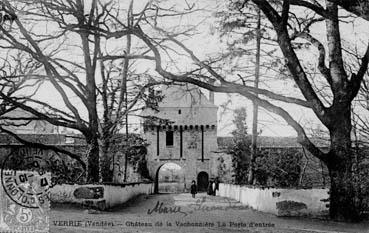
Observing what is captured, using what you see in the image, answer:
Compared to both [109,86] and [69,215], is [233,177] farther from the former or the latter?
[69,215]

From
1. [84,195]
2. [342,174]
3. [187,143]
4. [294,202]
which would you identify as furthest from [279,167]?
[342,174]

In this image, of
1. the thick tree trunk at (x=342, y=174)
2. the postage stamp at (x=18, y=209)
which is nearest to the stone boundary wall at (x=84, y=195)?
the postage stamp at (x=18, y=209)

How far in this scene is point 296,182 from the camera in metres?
33.2

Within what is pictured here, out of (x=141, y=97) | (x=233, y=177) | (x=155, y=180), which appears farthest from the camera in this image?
(x=155, y=180)


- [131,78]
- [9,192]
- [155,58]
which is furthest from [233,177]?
[9,192]

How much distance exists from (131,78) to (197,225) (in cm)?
1095

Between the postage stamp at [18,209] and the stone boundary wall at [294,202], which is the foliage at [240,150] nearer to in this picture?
the stone boundary wall at [294,202]

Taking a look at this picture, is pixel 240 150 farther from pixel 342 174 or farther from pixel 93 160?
pixel 342 174

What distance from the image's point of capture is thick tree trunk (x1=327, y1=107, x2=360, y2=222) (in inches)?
493

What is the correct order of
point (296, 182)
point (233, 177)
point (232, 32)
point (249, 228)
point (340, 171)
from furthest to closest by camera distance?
point (233, 177) → point (296, 182) → point (232, 32) → point (340, 171) → point (249, 228)

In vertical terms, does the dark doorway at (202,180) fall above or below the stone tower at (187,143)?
below

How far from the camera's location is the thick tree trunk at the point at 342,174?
12.5 metres

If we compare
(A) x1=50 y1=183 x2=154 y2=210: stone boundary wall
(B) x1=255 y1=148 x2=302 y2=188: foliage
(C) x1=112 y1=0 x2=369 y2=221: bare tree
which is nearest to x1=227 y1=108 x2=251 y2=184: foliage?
(B) x1=255 y1=148 x2=302 y2=188: foliage

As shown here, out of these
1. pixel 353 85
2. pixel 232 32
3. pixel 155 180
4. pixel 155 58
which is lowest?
pixel 155 180
